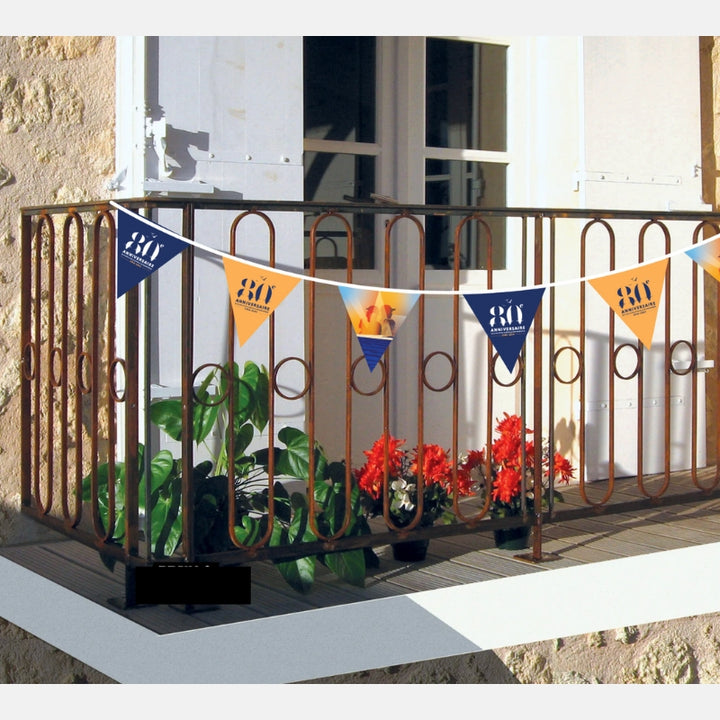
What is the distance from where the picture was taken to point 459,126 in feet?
17.5

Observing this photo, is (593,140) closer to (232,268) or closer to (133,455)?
(232,268)

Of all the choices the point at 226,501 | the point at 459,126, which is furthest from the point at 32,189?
the point at 459,126

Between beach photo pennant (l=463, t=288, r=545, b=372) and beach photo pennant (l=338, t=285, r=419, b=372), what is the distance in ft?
0.86

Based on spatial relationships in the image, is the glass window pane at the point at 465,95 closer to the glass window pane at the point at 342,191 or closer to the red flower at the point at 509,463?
the glass window pane at the point at 342,191

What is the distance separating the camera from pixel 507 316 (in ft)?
12.6

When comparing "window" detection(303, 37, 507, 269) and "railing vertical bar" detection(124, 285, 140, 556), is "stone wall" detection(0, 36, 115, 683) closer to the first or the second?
"railing vertical bar" detection(124, 285, 140, 556)

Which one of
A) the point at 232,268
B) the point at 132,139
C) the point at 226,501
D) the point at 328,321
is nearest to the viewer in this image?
the point at 232,268

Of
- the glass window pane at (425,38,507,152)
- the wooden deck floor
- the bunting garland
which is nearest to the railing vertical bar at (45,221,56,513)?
the wooden deck floor

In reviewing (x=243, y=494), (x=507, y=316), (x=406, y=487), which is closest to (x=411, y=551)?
(x=406, y=487)

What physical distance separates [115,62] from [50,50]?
22 cm

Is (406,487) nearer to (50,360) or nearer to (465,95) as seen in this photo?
(50,360)

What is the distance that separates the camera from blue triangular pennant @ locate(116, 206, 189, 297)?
3490 mm

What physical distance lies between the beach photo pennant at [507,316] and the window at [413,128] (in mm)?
1454

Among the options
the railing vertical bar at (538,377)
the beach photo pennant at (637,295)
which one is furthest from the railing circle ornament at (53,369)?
the beach photo pennant at (637,295)
